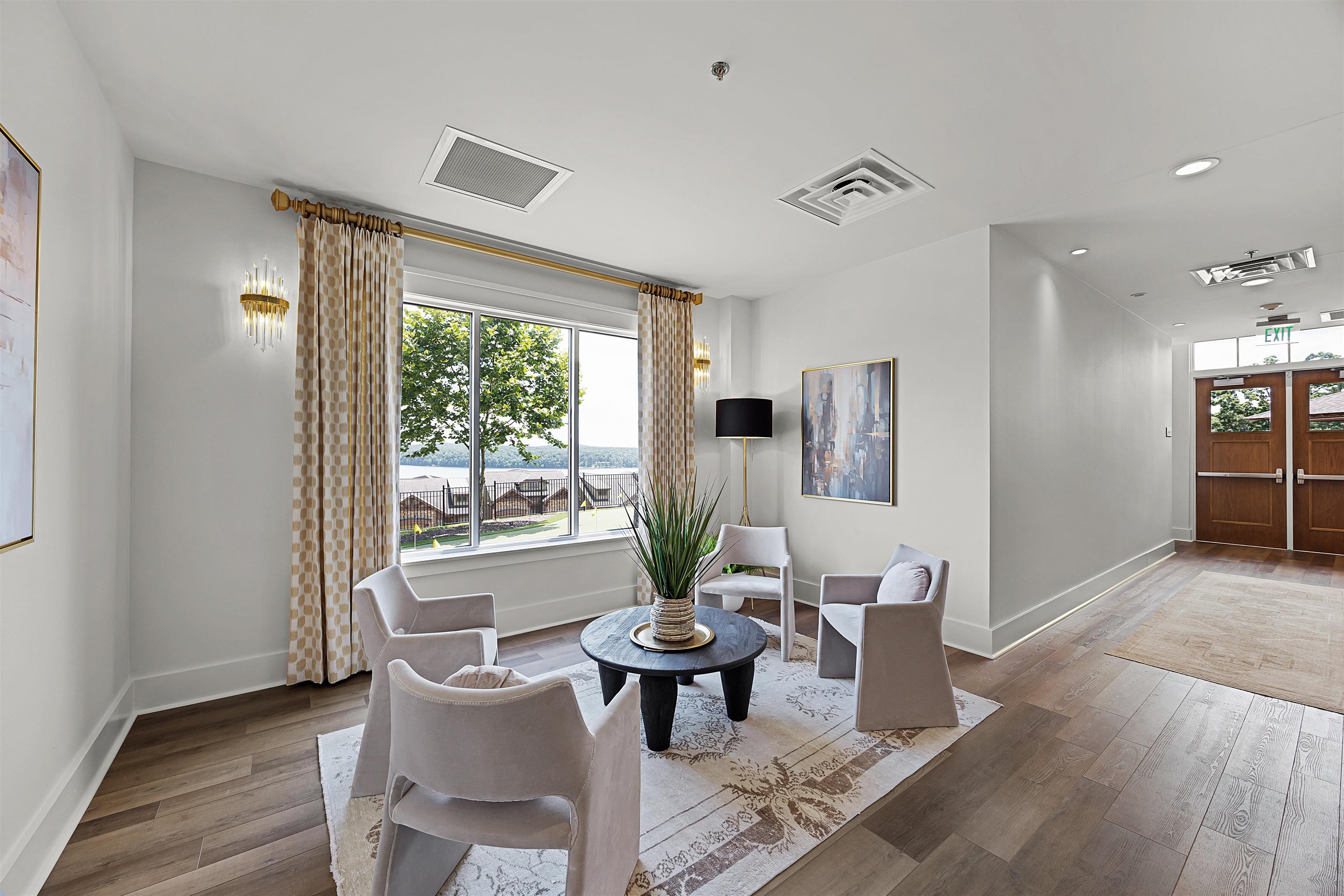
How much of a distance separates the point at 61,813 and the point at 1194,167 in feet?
17.8

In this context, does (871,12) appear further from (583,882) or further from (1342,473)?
(1342,473)

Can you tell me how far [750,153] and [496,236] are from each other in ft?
6.34

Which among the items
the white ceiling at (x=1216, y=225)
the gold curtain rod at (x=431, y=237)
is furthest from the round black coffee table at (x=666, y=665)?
the white ceiling at (x=1216, y=225)

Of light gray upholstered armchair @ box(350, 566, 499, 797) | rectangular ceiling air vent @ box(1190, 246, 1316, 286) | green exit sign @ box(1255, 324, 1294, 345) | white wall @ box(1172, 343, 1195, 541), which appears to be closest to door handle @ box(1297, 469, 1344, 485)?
white wall @ box(1172, 343, 1195, 541)

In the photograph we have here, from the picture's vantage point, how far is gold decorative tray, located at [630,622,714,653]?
2504mm

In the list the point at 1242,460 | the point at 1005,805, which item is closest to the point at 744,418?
the point at 1005,805

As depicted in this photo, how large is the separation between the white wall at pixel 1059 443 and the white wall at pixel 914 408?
0.11 meters

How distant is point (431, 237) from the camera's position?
140 inches

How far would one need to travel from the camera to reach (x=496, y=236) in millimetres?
3801

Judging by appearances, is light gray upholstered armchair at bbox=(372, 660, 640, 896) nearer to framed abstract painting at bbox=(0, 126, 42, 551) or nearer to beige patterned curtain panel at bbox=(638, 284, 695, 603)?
framed abstract painting at bbox=(0, 126, 42, 551)

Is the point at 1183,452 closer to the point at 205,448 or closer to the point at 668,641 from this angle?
the point at 668,641

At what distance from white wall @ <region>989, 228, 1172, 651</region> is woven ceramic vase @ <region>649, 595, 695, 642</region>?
2227 mm

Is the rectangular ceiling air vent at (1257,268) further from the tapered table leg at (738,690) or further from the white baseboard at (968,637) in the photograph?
the tapered table leg at (738,690)

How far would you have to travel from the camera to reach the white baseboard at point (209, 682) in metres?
2.78
